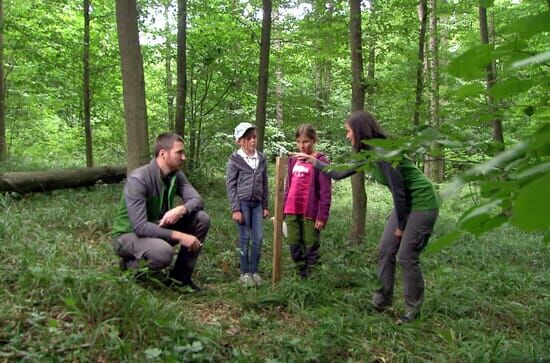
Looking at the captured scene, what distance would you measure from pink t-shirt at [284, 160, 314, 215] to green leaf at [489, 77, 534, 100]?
13.0 feet

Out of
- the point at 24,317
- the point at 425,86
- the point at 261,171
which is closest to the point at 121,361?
the point at 24,317

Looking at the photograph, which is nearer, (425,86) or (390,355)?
(390,355)

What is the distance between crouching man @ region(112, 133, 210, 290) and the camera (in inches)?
158

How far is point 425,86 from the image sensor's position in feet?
28.2

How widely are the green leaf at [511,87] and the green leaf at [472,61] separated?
0.14 metres

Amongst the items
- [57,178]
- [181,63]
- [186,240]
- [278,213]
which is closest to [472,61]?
[186,240]

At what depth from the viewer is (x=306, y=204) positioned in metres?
4.94

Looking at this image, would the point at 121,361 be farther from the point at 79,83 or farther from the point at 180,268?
the point at 79,83

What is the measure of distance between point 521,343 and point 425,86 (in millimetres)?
5840

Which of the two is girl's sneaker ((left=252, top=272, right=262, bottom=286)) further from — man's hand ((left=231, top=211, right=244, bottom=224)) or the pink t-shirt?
the pink t-shirt

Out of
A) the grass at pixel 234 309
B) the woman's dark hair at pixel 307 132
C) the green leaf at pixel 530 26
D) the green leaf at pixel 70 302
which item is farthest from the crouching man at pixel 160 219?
the green leaf at pixel 530 26

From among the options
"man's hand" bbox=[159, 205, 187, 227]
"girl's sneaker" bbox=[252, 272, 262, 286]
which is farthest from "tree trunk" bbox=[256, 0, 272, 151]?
"man's hand" bbox=[159, 205, 187, 227]

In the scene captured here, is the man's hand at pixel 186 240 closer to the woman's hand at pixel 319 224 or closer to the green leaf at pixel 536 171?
the woman's hand at pixel 319 224

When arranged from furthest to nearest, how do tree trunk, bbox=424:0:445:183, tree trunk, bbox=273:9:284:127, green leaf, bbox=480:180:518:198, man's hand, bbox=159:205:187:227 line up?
tree trunk, bbox=273:9:284:127 → tree trunk, bbox=424:0:445:183 → man's hand, bbox=159:205:187:227 → green leaf, bbox=480:180:518:198
